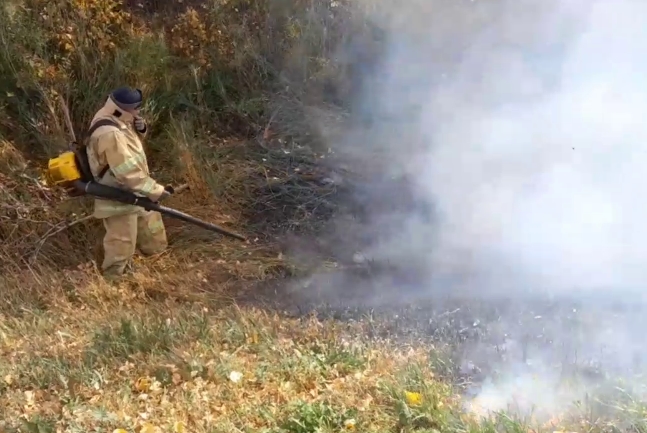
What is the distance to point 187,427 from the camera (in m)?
3.09

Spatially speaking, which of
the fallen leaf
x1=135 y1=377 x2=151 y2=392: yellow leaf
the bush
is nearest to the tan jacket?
the bush

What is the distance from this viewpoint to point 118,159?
14.8 ft

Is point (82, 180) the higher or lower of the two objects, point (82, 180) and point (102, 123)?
the lower

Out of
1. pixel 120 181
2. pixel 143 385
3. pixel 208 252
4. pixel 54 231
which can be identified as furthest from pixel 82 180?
pixel 143 385

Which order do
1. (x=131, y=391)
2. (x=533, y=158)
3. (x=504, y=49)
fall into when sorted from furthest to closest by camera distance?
(x=504, y=49) < (x=533, y=158) < (x=131, y=391)

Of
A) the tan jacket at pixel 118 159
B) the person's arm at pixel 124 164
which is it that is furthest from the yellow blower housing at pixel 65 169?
the person's arm at pixel 124 164

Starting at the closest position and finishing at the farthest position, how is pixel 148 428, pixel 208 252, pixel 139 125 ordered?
1. pixel 148 428
2. pixel 139 125
3. pixel 208 252

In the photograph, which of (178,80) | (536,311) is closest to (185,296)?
(536,311)

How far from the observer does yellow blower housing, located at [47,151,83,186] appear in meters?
4.55

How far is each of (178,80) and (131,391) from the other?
3806 mm

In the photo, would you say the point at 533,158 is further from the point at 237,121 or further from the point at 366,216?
the point at 237,121

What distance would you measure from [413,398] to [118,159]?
2.58 meters

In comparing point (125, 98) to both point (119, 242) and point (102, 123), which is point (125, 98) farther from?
point (119, 242)

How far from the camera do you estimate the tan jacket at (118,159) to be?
14.8 feet
